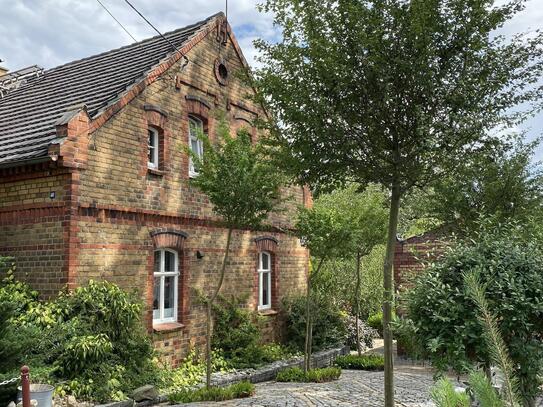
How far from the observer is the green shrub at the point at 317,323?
52.6 ft

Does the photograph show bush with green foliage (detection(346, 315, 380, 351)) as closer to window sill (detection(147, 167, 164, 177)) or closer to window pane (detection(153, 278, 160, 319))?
window pane (detection(153, 278, 160, 319))

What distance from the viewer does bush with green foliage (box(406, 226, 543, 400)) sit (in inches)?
191

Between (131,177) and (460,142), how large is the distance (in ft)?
23.3

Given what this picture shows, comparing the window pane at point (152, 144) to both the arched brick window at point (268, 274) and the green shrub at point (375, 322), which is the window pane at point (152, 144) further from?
the green shrub at point (375, 322)

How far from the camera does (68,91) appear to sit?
525 inches

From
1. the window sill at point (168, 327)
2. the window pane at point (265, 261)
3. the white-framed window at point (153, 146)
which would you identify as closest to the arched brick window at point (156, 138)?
→ the white-framed window at point (153, 146)

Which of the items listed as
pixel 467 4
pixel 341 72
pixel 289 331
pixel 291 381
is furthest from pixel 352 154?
pixel 289 331

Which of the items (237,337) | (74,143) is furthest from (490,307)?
(237,337)

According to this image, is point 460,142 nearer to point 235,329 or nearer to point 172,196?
point 172,196

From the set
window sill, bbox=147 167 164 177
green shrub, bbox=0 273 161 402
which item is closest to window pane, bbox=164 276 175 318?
green shrub, bbox=0 273 161 402

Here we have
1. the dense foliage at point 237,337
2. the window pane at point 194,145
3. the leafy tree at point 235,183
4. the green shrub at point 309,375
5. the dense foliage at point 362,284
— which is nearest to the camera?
the leafy tree at point 235,183

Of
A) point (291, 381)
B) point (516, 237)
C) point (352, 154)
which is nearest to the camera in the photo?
point (516, 237)

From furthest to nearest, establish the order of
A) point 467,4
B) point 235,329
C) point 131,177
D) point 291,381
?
point 235,329, point 291,381, point 131,177, point 467,4

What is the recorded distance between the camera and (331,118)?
→ 7012mm
